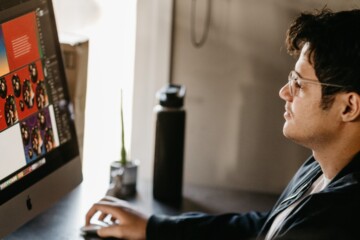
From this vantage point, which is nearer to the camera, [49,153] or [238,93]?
[49,153]

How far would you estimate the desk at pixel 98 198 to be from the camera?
1.73 meters

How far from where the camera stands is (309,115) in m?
1.54

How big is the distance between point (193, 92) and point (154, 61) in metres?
0.18

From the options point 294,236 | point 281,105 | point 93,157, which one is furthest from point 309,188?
point 93,157

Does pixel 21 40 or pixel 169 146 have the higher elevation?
pixel 21 40

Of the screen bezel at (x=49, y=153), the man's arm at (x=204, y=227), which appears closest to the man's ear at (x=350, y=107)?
the man's arm at (x=204, y=227)

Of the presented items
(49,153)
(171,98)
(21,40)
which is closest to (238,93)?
(171,98)

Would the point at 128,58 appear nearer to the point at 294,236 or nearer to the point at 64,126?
the point at 64,126

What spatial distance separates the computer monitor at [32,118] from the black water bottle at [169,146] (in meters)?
0.32

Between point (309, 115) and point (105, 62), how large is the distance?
1.10 metres

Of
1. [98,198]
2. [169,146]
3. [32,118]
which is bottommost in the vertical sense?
[98,198]

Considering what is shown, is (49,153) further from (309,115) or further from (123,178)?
(309,115)

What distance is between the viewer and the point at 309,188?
166 cm

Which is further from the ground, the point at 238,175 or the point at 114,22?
the point at 114,22
